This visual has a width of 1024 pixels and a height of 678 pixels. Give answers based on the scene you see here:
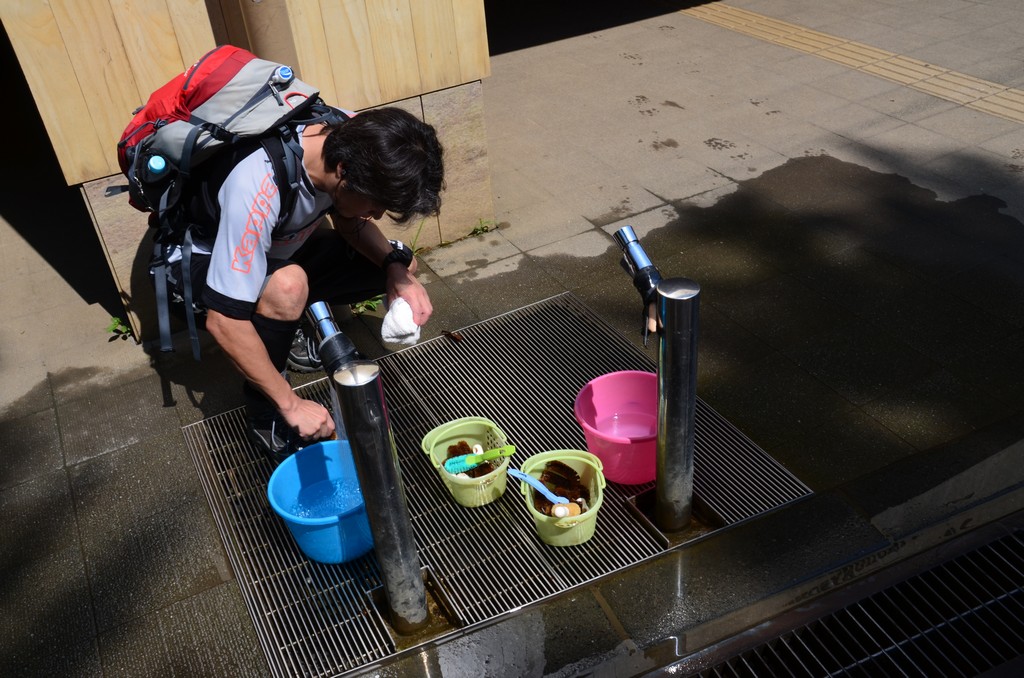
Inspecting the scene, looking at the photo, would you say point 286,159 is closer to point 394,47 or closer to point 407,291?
point 407,291

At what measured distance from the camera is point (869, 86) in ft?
21.7

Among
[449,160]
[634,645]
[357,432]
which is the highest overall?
[357,432]

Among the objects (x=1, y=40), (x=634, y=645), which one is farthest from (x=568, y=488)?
(x=1, y=40)

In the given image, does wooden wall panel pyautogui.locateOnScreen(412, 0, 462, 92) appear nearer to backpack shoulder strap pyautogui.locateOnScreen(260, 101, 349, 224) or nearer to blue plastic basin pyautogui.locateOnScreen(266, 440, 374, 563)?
backpack shoulder strap pyautogui.locateOnScreen(260, 101, 349, 224)

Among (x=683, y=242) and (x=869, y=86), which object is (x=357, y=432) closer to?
(x=683, y=242)

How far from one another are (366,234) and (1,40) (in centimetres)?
758

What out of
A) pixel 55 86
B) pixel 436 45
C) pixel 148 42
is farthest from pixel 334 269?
pixel 436 45

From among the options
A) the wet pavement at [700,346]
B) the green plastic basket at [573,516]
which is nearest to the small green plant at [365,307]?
the wet pavement at [700,346]

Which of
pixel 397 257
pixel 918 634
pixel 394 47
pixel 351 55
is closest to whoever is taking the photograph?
pixel 918 634

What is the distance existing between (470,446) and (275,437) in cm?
80

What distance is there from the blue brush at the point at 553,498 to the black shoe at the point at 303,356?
4.43 feet

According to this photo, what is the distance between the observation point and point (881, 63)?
702 cm

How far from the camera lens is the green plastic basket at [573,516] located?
9.91 feet

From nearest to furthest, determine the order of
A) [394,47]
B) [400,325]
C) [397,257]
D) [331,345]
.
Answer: [331,345], [400,325], [397,257], [394,47]
